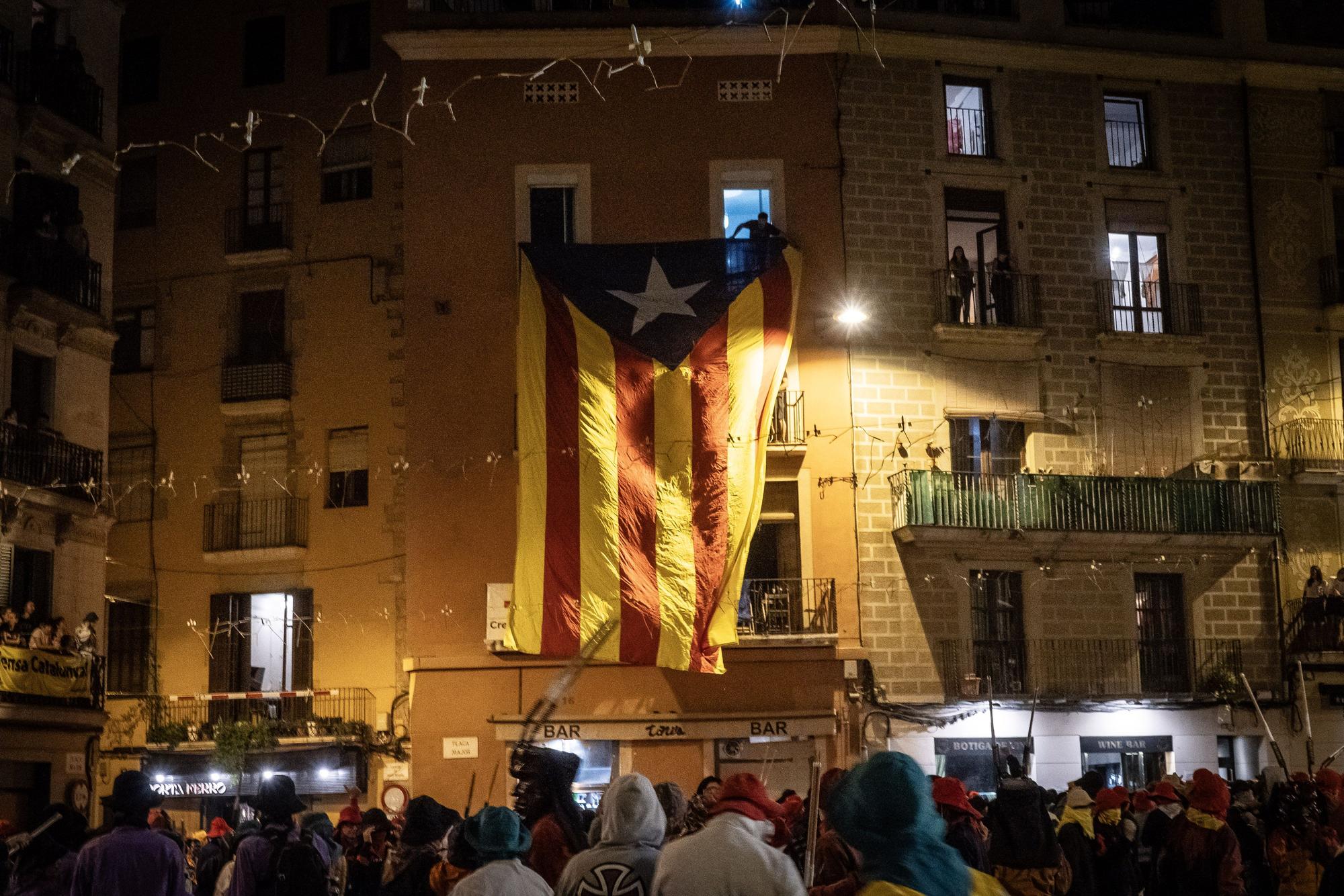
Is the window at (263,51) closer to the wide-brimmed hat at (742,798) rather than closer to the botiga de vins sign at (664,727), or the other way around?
the botiga de vins sign at (664,727)

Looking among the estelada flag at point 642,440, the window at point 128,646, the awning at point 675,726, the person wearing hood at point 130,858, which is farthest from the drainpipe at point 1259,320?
the person wearing hood at point 130,858

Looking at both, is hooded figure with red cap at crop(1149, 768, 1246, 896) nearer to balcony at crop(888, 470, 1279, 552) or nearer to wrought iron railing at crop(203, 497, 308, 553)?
balcony at crop(888, 470, 1279, 552)

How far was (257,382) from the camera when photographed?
29516 millimetres

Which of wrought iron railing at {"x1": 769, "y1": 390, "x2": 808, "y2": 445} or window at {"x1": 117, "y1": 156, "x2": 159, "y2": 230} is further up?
window at {"x1": 117, "y1": 156, "x2": 159, "y2": 230}

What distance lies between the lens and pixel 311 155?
30234 millimetres

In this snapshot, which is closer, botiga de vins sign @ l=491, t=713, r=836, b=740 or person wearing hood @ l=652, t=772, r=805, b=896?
person wearing hood @ l=652, t=772, r=805, b=896

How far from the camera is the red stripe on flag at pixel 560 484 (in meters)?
22.8

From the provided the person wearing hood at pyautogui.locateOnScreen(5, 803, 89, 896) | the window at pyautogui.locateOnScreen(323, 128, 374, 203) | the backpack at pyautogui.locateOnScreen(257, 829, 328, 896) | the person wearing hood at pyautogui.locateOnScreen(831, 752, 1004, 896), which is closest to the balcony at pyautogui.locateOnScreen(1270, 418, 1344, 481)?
the window at pyautogui.locateOnScreen(323, 128, 374, 203)

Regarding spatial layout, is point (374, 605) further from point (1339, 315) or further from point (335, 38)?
point (1339, 315)

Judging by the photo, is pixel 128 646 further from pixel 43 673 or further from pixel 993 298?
pixel 993 298

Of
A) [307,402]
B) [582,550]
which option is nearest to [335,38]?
[307,402]

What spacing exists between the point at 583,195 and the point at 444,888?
63.4 ft

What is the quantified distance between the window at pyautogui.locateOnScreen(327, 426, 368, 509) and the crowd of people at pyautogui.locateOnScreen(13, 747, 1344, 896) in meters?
13.3

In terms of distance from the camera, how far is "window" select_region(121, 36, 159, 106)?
104ft
